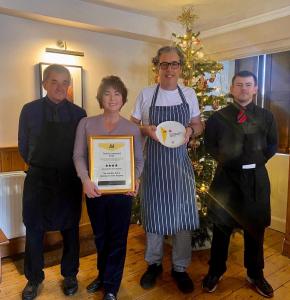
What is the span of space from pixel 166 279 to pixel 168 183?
2.52 feet

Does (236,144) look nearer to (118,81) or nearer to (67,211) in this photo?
(118,81)

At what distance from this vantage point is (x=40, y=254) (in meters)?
1.92

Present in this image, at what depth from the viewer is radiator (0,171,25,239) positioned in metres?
2.45

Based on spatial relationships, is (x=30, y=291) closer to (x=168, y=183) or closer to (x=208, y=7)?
(x=168, y=183)

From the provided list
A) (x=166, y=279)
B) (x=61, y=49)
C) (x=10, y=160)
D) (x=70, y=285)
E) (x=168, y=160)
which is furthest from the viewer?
(x=61, y=49)

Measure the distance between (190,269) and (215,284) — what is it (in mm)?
329

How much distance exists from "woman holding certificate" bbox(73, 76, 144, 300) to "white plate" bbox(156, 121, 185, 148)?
13 centimetres

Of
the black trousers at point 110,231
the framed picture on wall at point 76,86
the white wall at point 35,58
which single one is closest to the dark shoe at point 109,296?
the black trousers at point 110,231

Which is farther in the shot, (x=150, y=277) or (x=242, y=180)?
(x=150, y=277)

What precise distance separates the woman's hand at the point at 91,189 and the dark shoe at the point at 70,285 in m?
0.75

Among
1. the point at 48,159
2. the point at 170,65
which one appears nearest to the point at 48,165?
the point at 48,159

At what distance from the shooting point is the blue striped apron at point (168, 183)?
6.24ft

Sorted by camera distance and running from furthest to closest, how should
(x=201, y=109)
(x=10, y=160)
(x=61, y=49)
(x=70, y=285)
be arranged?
1. (x=61, y=49)
2. (x=10, y=160)
3. (x=201, y=109)
4. (x=70, y=285)

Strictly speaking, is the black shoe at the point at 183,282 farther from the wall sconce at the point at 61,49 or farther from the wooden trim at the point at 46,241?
the wall sconce at the point at 61,49
